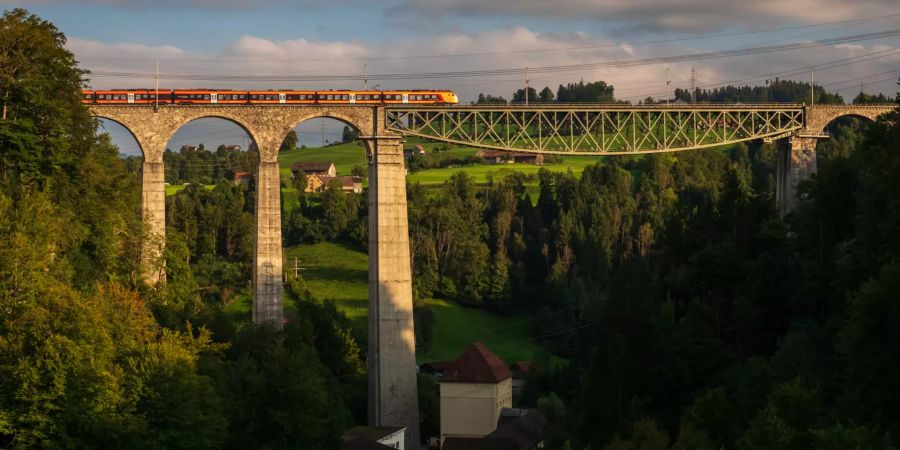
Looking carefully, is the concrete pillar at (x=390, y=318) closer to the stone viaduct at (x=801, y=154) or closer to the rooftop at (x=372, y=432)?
the rooftop at (x=372, y=432)

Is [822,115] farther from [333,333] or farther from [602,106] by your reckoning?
[333,333]

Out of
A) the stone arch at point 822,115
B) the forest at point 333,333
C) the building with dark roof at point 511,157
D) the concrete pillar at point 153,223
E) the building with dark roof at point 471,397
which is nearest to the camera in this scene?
the forest at point 333,333

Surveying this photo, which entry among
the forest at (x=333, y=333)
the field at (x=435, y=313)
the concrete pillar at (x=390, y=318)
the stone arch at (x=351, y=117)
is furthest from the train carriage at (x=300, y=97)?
the field at (x=435, y=313)

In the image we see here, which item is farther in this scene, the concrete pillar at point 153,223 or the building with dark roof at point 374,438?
the concrete pillar at point 153,223

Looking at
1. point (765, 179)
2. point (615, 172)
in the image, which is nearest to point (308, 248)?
point (615, 172)

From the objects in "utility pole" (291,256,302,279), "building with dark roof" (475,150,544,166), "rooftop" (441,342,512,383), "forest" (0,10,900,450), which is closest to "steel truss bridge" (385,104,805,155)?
"forest" (0,10,900,450)

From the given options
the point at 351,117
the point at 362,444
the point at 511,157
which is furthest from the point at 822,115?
the point at 511,157

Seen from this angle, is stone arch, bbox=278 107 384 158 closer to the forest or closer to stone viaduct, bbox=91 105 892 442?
stone viaduct, bbox=91 105 892 442
